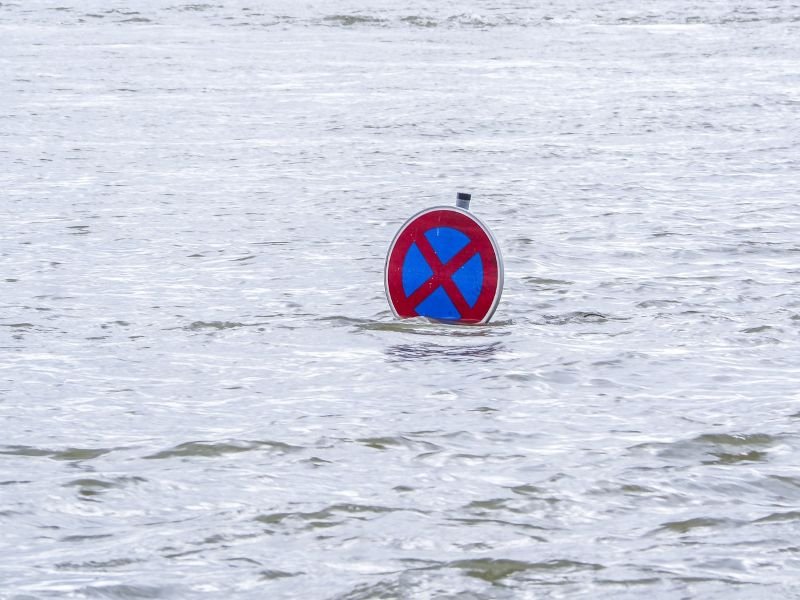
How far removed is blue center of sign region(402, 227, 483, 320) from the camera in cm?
796

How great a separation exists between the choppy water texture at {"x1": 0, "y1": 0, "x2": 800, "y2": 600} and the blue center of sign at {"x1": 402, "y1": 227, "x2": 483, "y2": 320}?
0.55 feet

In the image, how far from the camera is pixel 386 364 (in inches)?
307

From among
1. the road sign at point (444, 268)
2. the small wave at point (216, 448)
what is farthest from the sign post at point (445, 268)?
the small wave at point (216, 448)

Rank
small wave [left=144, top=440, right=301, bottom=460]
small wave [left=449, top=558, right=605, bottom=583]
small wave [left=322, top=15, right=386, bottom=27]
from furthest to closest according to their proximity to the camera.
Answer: small wave [left=322, top=15, right=386, bottom=27] < small wave [left=144, top=440, right=301, bottom=460] < small wave [left=449, top=558, right=605, bottom=583]

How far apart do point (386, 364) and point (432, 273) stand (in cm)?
58

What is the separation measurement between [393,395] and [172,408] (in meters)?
1.00

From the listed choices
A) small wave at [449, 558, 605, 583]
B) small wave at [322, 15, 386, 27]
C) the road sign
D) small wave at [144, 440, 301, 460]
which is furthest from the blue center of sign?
small wave at [322, 15, 386, 27]

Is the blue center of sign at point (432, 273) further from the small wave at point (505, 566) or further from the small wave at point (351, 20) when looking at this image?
the small wave at point (351, 20)

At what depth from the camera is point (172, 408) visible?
6.85 m

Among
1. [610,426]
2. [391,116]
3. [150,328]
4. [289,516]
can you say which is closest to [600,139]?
[391,116]

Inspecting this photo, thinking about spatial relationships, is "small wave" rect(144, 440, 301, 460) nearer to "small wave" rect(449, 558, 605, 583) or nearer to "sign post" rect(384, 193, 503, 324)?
"small wave" rect(449, 558, 605, 583)

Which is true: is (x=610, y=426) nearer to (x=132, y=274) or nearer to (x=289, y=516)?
(x=289, y=516)

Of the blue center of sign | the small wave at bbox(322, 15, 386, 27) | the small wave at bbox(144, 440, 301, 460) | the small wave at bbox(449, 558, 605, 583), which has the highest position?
the small wave at bbox(322, 15, 386, 27)

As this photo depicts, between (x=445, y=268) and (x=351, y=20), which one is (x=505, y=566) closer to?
(x=445, y=268)
